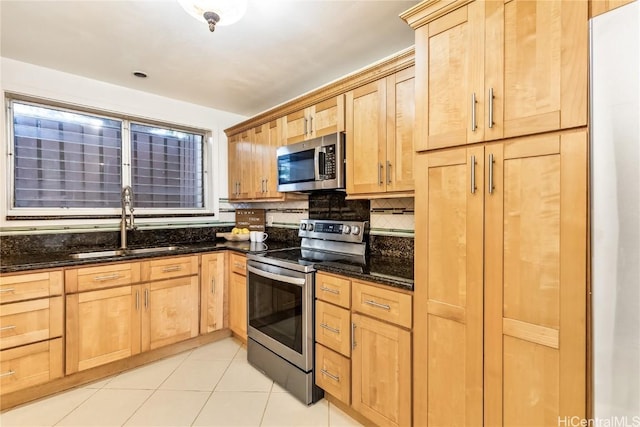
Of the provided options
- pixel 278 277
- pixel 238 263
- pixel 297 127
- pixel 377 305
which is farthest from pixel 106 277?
pixel 377 305

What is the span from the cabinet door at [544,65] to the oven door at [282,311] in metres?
1.43

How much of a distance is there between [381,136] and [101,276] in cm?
225

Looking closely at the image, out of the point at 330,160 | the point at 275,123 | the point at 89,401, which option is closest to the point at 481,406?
the point at 330,160

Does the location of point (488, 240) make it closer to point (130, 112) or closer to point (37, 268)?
point (37, 268)

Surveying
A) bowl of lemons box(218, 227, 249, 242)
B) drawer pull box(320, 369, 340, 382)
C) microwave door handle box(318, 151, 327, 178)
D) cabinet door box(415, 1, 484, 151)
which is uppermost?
cabinet door box(415, 1, 484, 151)

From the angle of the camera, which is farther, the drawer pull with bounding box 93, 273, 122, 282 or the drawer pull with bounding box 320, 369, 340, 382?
the drawer pull with bounding box 93, 273, 122, 282

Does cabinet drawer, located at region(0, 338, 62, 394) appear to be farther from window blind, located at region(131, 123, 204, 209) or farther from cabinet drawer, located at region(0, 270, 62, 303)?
window blind, located at region(131, 123, 204, 209)

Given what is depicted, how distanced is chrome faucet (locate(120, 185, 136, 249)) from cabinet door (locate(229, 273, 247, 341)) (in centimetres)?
105

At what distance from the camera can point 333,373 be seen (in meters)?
1.87

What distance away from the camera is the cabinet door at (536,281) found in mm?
1042

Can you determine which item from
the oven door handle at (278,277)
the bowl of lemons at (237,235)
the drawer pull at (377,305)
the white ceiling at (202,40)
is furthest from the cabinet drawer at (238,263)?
the white ceiling at (202,40)

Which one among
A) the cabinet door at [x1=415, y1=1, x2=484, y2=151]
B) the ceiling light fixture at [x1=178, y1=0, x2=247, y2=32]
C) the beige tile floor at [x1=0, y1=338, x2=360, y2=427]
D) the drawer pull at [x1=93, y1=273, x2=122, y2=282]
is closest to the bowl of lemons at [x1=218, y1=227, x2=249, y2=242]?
the drawer pull at [x1=93, y1=273, x2=122, y2=282]

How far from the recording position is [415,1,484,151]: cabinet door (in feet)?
4.17

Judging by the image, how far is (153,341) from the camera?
2484mm
